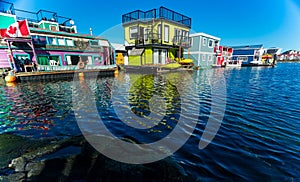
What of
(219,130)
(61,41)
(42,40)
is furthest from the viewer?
(61,41)

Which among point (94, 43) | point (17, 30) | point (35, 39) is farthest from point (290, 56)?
point (17, 30)

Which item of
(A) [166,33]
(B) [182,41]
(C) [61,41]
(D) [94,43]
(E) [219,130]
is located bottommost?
(E) [219,130]

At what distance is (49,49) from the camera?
20.9 meters

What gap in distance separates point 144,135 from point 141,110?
2.53m

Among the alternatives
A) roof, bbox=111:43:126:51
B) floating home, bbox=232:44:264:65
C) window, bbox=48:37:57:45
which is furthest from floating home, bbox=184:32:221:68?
window, bbox=48:37:57:45

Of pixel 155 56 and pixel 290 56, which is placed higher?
pixel 290 56

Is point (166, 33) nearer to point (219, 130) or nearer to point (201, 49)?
point (201, 49)

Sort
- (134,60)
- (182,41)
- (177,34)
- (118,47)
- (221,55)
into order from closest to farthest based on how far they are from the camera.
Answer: (134,60) → (177,34) → (182,41) → (118,47) → (221,55)

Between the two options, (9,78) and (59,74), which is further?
(59,74)

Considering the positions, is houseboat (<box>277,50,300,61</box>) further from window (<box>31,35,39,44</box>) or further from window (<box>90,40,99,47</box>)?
window (<box>31,35,39,44</box>)

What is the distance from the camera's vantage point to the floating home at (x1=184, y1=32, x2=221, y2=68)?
3351cm

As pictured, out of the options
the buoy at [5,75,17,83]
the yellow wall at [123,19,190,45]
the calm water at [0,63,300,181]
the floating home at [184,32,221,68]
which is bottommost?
the calm water at [0,63,300,181]

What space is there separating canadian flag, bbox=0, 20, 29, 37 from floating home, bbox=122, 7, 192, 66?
51.6 feet

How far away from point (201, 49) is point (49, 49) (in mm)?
30411
